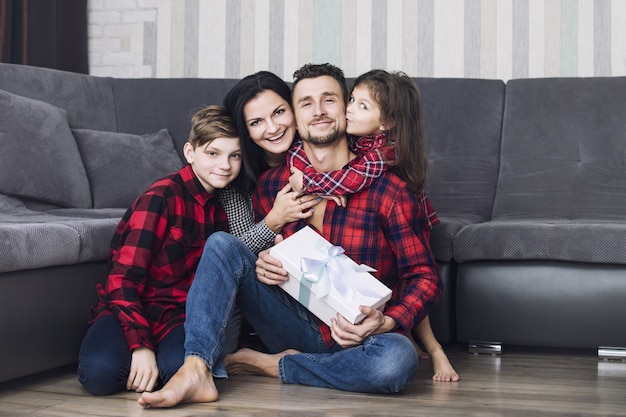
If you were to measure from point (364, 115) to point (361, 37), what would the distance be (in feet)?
6.05

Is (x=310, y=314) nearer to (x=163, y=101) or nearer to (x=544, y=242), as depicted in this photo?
(x=544, y=242)

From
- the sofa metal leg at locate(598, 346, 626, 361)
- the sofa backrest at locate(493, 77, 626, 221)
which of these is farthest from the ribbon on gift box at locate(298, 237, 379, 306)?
the sofa backrest at locate(493, 77, 626, 221)

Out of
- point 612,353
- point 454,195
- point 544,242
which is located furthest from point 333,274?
point 454,195

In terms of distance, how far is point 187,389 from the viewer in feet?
5.64

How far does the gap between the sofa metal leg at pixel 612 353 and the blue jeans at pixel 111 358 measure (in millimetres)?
1240

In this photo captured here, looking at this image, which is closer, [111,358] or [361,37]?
[111,358]

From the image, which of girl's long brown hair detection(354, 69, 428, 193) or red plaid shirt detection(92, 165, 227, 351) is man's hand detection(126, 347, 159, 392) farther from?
girl's long brown hair detection(354, 69, 428, 193)

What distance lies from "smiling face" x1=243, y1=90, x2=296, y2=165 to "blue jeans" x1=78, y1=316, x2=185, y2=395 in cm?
55

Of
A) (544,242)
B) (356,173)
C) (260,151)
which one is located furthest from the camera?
(544,242)

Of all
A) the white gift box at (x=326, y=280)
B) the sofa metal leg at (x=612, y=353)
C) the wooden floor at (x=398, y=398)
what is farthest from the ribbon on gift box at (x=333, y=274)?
the sofa metal leg at (x=612, y=353)

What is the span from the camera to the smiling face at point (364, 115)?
203cm

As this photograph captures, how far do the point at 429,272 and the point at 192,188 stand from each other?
64 centimetres

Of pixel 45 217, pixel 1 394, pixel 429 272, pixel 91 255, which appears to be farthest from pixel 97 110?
pixel 429 272

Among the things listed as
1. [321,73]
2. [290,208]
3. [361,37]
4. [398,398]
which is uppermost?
[361,37]
